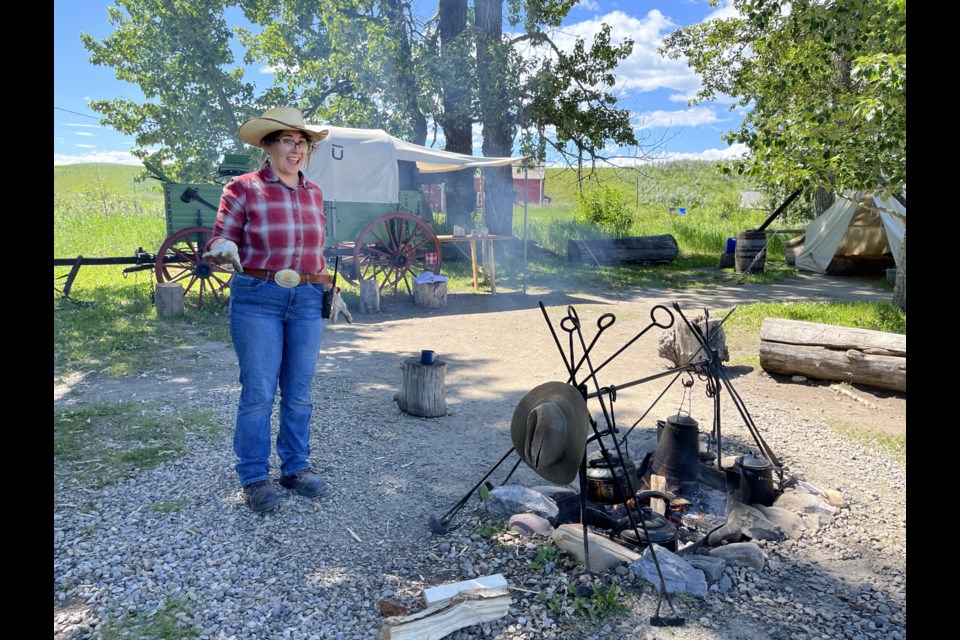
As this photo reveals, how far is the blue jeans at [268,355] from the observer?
3270mm

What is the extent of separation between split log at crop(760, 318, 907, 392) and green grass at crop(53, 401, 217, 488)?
15.5 feet

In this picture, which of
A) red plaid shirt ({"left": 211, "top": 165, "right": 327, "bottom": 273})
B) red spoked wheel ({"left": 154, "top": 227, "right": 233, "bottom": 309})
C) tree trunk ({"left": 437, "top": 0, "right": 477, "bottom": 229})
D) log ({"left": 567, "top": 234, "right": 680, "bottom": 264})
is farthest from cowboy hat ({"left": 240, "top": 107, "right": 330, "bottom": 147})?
log ({"left": 567, "top": 234, "right": 680, "bottom": 264})

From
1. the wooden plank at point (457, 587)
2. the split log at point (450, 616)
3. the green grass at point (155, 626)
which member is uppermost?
the wooden plank at point (457, 587)

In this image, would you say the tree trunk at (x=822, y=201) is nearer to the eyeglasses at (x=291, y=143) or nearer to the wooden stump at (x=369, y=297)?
the wooden stump at (x=369, y=297)

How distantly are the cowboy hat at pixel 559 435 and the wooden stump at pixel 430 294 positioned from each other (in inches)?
282

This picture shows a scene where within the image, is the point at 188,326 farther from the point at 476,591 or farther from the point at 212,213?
the point at 476,591

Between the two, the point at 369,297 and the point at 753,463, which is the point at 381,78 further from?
the point at 753,463

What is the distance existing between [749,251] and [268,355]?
42.6 feet

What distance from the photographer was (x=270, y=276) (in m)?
3.27

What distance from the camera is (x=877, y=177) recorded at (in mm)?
7117

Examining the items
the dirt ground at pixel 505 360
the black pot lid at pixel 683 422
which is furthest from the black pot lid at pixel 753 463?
the dirt ground at pixel 505 360
